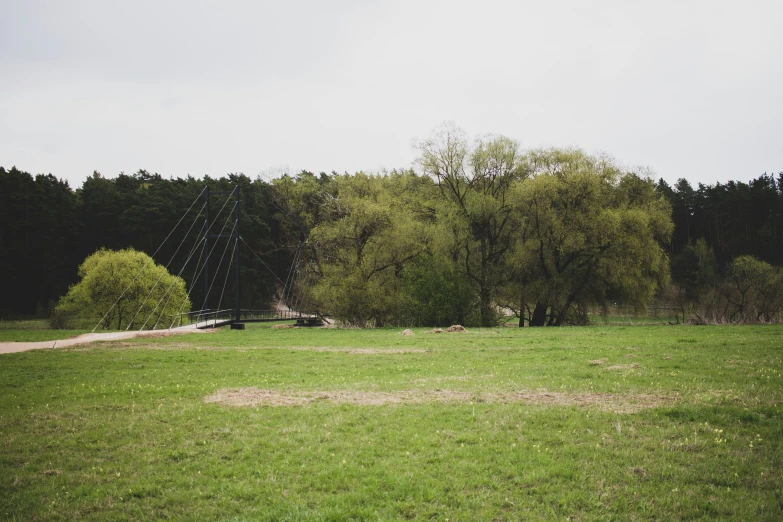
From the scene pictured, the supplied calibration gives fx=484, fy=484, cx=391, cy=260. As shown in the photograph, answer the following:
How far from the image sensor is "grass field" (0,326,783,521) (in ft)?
23.2

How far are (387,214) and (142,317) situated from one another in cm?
2907

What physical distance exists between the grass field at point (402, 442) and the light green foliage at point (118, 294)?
36.0m

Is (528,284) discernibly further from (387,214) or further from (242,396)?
(242,396)

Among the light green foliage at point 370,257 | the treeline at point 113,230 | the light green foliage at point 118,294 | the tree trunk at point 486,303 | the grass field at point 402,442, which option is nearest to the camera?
the grass field at point 402,442

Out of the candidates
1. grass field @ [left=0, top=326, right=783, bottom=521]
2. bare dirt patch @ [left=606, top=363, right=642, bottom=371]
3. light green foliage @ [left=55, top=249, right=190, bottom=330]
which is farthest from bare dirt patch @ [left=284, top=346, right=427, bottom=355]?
light green foliage @ [left=55, top=249, right=190, bottom=330]

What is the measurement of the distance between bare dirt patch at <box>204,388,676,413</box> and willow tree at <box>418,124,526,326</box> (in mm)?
32409

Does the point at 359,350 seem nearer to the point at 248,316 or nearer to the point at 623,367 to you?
the point at 623,367

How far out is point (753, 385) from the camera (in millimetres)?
12805

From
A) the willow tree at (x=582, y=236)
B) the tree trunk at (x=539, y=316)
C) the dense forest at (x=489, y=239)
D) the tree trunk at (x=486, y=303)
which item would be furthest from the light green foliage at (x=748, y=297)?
the tree trunk at (x=486, y=303)

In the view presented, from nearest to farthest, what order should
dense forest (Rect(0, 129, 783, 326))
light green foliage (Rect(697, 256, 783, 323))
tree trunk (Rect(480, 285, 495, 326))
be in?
dense forest (Rect(0, 129, 783, 326))
tree trunk (Rect(480, 285, 495, 326))
light green foliage (Rect(697, 256, 783, 323))

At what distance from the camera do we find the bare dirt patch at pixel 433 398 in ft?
38.8

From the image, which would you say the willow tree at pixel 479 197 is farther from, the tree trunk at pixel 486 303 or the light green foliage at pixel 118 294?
the light green foliage at pixel 118 294

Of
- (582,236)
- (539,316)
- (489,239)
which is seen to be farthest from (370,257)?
(582,236)

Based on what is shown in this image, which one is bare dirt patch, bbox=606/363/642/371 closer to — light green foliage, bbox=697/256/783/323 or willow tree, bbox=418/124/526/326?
willow tree, bbox=418/124/526/326
